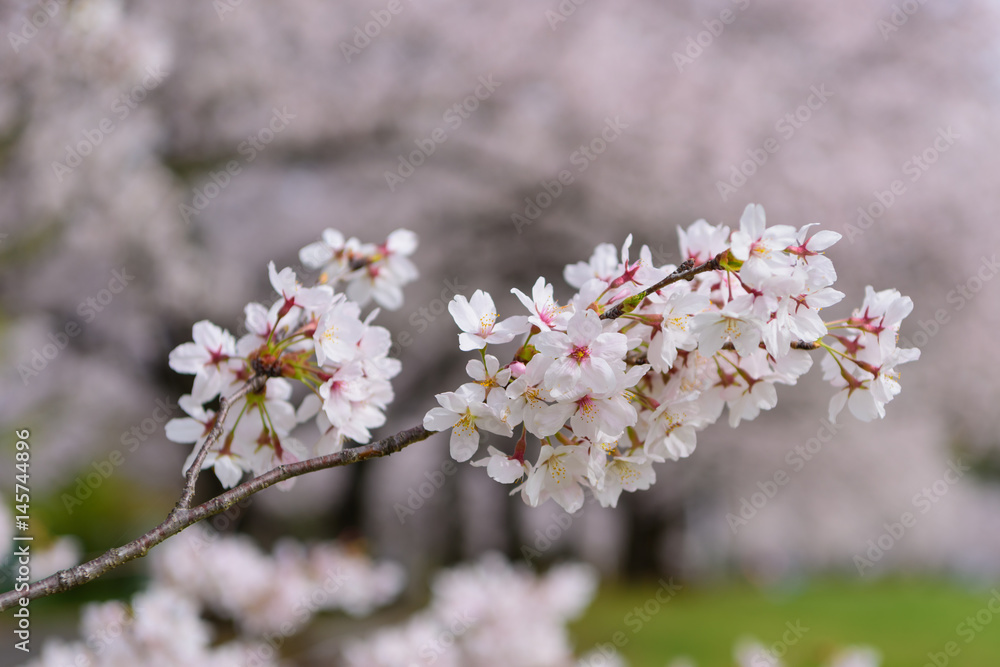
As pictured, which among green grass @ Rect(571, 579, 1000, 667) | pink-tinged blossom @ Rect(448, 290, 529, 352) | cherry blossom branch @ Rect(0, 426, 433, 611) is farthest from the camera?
green grass @ Rect(571, 579, 1000, 667)

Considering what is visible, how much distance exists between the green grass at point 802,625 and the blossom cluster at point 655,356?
487 centimetres

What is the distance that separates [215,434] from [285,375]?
0.44 ft

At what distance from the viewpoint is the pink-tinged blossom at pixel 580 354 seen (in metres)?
0.95

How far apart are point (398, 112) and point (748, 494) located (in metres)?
8.57

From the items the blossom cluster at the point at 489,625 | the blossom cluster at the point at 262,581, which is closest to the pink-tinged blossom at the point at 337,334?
the blossom cluster at the point at 262,581

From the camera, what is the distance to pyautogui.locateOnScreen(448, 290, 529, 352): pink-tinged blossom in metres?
1.04

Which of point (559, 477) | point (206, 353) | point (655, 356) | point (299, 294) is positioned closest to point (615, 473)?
point (559, 477)

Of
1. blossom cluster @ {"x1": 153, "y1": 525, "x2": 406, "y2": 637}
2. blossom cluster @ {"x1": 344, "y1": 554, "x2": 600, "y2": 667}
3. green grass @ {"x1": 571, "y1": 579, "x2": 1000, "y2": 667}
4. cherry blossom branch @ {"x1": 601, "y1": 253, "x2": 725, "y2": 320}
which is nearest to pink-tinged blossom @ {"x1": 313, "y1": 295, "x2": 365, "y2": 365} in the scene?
cherry blossom branch @ {"x1": 601, "y1": 253, "x2": 725, "y2": 320}

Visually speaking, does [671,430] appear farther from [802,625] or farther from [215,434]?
[802,625]

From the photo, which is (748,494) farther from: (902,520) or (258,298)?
(258,298)

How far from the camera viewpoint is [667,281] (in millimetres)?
1003

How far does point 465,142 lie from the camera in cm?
696

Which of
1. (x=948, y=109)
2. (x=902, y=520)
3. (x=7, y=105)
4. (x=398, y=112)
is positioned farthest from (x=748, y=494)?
(x=7, y=105)

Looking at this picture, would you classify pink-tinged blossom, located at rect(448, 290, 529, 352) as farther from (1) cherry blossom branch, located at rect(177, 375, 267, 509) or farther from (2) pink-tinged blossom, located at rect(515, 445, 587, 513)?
(1) cherry blossom branch, located at rect(177, 375, 267, 509)
